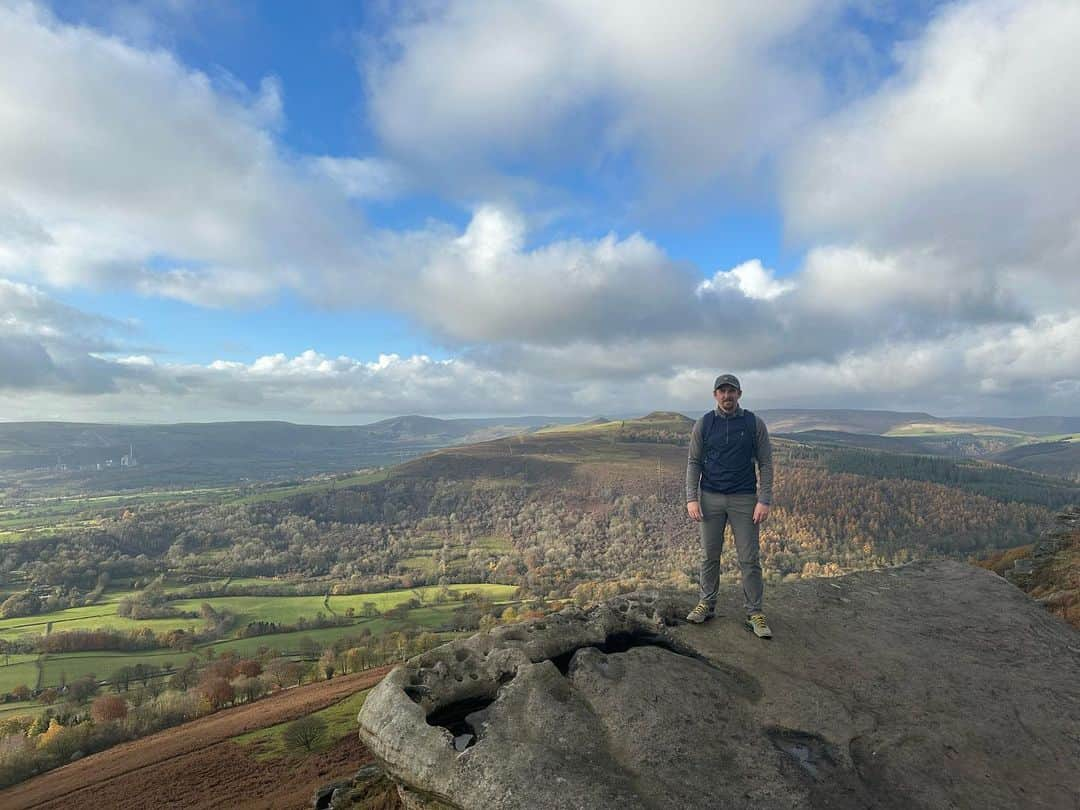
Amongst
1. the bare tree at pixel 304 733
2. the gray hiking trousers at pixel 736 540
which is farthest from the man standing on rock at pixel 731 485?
the bare tree at pixel 304 733

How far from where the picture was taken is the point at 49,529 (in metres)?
198

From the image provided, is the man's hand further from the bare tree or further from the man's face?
the bare tree

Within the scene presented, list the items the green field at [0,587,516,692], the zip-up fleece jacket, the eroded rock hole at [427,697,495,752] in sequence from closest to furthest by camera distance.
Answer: the eroded rock hole at [427,697,495,752]
the zip-up fleece jacket
the green field at [0,587,516,692]

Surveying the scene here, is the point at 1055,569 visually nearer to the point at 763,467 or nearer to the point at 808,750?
the point at 763,467

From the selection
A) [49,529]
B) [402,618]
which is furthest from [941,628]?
[49,529]

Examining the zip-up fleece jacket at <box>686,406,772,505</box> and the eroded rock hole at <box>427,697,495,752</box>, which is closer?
the eroded rock hole at <box>427,697,495,752</box>

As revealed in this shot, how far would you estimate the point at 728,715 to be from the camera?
30.0 feet

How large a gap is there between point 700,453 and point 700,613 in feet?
12.1

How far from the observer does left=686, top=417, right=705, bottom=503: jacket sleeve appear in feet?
39.8

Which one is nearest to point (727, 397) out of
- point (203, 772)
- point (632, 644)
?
point (632, 644)

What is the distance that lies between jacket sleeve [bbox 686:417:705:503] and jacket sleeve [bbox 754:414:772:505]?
129 cm

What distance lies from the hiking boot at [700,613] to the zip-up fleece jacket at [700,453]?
2.51 m

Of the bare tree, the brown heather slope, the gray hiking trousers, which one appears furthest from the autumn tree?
the brown heather slope

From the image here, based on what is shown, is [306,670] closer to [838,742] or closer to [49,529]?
[838,742]
